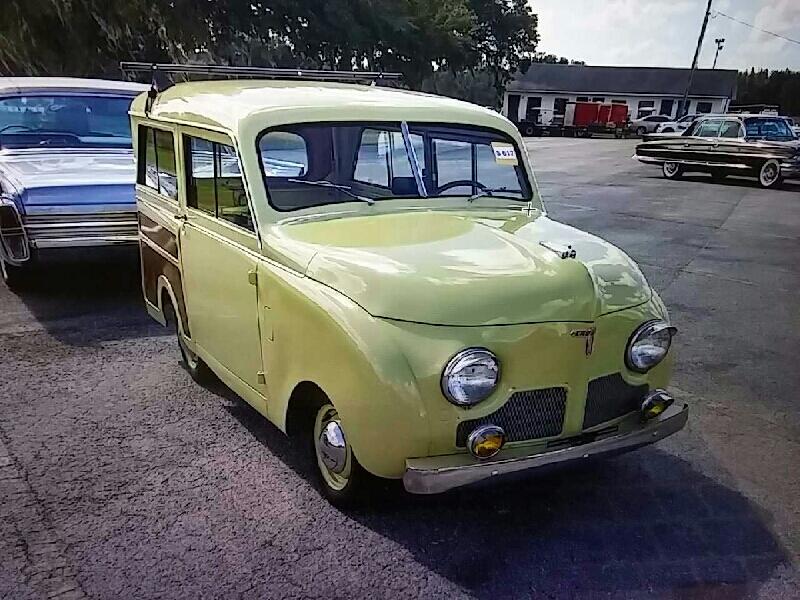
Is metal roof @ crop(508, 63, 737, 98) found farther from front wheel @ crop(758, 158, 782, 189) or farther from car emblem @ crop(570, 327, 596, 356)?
car emblem @ crop(570, 327, 596, 356)

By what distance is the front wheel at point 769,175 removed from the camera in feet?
57.0

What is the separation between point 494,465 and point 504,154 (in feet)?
6.86

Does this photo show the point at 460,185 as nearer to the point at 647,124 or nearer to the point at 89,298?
the point at 89,298

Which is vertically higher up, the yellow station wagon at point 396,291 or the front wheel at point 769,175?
the yellow station wagon at point 396,291

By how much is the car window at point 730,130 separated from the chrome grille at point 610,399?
16.4 m

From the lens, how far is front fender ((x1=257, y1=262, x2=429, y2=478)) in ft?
9.32

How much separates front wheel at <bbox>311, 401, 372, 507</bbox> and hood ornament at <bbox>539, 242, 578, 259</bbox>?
3.91 feet

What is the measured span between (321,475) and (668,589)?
5.19 feet

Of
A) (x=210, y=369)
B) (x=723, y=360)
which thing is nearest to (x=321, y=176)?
(x=210, y=369)

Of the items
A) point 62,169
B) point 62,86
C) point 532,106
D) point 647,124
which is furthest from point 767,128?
point 532,106

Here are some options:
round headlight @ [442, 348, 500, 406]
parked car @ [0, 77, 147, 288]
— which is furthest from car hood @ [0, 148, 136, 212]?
round headlight @ [442, 348, 500, 406]

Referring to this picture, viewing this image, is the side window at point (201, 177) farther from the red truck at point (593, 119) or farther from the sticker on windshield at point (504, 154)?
the red truck at point (593, 119)

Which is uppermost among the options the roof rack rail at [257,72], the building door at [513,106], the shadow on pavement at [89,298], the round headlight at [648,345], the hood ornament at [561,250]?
the roof rack rail at [257,72]

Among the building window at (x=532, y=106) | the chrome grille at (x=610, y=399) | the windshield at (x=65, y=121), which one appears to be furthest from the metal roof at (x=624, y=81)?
the chrome grille at (x=610, y=399)
